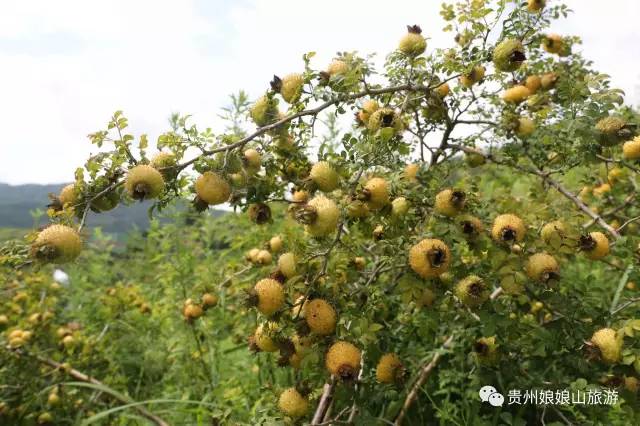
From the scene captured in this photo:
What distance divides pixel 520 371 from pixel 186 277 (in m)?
2.53

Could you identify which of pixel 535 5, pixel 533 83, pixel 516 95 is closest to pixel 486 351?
pixel 516 95

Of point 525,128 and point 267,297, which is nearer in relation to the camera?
point 267,297

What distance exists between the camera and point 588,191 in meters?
3.95

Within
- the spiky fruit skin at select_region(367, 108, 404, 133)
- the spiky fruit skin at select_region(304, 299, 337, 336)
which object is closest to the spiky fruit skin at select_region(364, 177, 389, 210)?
the spiky fruit skin at select_region(367, 108, 404, 133)

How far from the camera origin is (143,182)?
152cm

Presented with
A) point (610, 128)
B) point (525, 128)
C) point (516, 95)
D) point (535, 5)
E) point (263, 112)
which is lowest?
point (263, 112)

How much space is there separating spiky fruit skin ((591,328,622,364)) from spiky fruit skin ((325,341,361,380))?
971 mm

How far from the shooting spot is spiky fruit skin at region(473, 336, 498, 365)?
7.29 ft

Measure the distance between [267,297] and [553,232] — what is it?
117cm

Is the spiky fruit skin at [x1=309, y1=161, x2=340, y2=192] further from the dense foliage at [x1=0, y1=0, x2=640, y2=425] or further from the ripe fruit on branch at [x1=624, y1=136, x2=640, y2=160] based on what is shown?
the ripe fruit on branch at [x1=624, y1=136, x2=640, y2=160]

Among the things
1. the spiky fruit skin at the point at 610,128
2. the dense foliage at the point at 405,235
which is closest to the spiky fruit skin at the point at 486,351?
the dense foliage at the point at 405,235

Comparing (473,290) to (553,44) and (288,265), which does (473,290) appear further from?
(553,44)

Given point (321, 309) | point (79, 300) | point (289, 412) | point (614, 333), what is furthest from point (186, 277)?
point (614, 333)

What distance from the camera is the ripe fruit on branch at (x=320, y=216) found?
5.46ft
